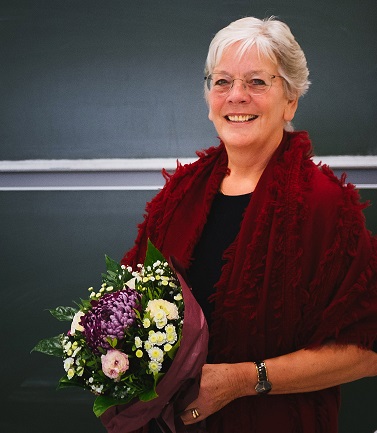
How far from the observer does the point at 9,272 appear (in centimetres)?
261

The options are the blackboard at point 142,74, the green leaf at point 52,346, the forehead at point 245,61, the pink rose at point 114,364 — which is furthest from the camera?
the blackboard at point 142,74

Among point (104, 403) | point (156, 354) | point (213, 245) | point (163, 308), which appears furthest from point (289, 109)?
point (104, 403)

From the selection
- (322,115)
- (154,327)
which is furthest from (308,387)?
(322,115)

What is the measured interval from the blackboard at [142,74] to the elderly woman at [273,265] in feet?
2.79

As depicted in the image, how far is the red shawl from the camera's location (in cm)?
144

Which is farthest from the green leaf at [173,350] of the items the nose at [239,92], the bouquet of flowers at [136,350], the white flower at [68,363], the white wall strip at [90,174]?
the white wall strip at [90,174]

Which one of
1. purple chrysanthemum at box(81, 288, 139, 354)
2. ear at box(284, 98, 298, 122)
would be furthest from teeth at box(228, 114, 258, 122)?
purple chrysanthemum at box(81, 288, 139, 354)

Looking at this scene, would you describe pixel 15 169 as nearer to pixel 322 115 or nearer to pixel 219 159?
pixel 219 159

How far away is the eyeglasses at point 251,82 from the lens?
156 cm

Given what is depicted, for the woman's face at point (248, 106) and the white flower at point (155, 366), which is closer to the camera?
the white flower at point (155, 366)

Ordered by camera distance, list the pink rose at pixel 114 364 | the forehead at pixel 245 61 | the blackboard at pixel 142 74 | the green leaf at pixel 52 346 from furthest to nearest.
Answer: the blackboard at pixel 142 74 < the forehead at pixel 245 61 < the green leaf at pixel 52 346 < the pink rose at pixel 114 364

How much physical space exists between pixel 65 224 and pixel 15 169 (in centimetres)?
31

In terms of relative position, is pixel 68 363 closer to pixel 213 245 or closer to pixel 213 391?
pixel 213 391

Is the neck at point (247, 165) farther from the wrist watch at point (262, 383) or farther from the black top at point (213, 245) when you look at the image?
the wrist watch at point (262, 383)
